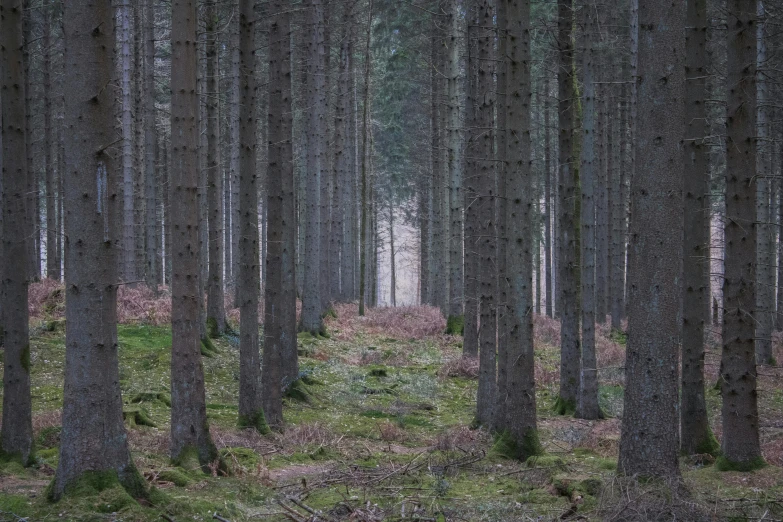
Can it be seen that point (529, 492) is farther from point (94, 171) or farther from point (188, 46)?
point (188, 46)

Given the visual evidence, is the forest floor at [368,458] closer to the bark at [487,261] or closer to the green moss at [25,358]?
the bark at [487,261]

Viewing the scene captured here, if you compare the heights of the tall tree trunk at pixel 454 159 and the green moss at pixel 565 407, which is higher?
the tall tree trunk at pixel 454 159

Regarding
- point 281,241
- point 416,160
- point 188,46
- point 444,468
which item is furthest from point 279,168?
point 416,160

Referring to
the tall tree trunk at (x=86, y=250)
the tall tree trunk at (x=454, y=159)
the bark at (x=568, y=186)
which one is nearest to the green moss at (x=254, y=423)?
the tall tree trunk at (x=86, y=250)

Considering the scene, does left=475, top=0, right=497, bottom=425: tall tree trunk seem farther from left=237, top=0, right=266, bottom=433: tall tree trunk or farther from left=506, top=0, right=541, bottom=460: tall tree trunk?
left=237, top=0, right=266, bottom=433: tall tree trunk

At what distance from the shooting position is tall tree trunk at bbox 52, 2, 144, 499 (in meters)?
6.06

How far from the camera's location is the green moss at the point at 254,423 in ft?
36.2

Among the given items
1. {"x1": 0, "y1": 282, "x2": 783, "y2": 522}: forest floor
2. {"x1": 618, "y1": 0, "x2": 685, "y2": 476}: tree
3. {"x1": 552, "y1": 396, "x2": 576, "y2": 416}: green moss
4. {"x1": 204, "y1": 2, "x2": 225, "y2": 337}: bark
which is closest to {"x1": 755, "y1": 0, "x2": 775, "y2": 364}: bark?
{"x1": 0, "y1": 282, "x2": 783, "y2": 522}: forest floor

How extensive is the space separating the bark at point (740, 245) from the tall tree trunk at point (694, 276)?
2.72ft

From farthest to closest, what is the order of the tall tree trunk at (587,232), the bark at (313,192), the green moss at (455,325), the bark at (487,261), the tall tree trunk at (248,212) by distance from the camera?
1. the green moss at (455,325)
2. the bark at (313,192)
3. the tall tree trunk at (587,232)
4. the bark at (487,261)
5. the tall tree trunk at (248,212)

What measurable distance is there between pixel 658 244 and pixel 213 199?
37.9 ft

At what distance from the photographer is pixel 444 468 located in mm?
9453

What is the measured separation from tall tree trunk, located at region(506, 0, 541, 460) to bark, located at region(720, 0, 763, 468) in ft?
7.96

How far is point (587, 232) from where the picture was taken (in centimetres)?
1346
